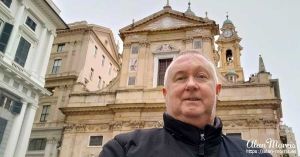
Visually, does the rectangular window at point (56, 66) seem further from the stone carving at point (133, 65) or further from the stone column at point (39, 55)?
the stone carving at point (133, 65)

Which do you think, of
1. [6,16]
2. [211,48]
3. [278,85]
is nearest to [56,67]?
[6,16]

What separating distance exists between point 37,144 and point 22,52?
8.87 m

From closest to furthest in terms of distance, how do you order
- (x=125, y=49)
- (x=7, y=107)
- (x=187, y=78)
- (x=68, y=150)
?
(x=187, y=78), (x=7, y=107), (x=68, y=150), (x=125, y=49)

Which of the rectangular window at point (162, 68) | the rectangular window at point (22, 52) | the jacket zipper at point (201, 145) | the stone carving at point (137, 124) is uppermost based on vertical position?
the rectangular window at point (162, 68)

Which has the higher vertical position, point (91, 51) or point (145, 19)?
point (145, 19)

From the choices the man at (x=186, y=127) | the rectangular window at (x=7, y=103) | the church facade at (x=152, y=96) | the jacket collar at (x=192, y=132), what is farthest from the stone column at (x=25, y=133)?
the jacket collar at (x=192, y=132)

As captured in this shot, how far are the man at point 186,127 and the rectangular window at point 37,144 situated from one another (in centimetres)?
2232

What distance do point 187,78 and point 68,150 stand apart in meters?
20.2

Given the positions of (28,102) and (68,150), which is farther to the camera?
(68,150)

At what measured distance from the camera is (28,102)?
17.1 m

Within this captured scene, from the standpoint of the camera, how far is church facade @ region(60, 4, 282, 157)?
19328 millimetres

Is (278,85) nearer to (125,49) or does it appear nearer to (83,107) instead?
(125,49)

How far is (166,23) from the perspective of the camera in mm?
24672

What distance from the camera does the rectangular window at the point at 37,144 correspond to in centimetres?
2278
